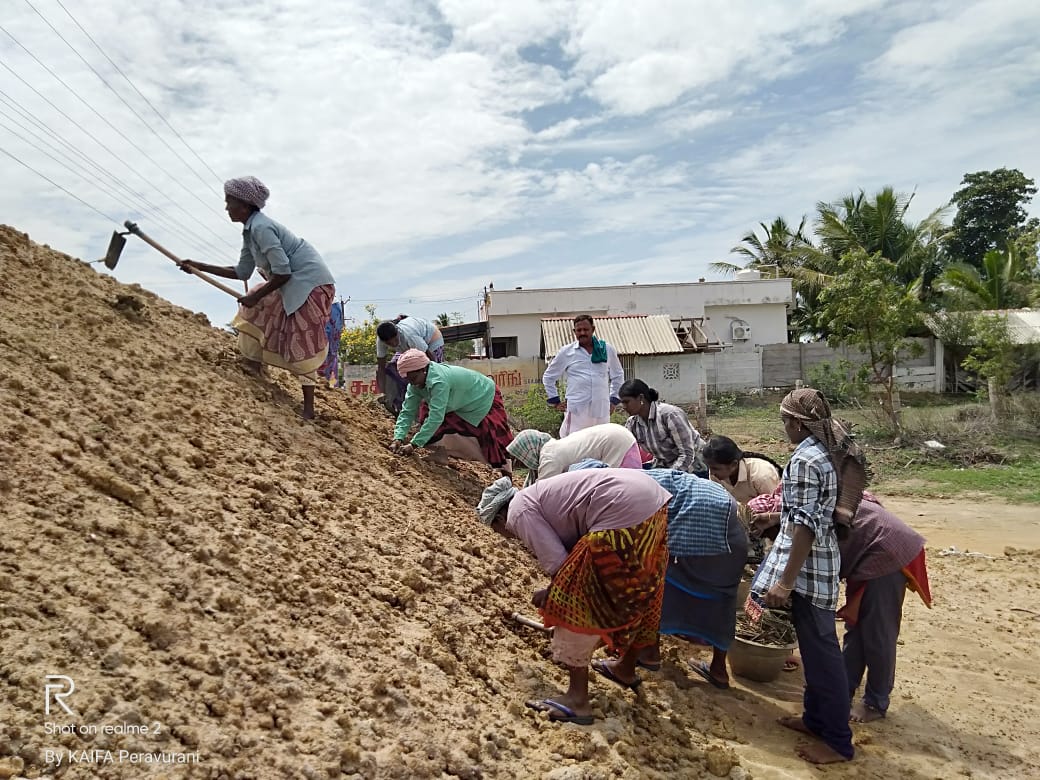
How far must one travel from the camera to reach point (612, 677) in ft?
11.0

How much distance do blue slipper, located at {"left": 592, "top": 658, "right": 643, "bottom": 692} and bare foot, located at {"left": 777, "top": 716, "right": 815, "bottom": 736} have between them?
62 centimetres

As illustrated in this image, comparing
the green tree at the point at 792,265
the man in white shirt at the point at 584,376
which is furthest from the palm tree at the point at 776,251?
the man in white shirt at the point at 584,376

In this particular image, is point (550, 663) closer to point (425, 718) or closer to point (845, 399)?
point (425, 718)

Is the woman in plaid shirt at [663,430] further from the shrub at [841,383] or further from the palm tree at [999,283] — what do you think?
the palm tree at [999,283]

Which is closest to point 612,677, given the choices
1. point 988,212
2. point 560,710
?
point 560,710

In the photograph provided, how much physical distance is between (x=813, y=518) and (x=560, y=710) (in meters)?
1.22

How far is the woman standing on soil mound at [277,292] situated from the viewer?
4.32m

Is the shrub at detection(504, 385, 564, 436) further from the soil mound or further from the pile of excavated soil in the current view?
the soil mound

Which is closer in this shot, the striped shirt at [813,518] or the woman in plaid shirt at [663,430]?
the striped shirt at [813,518]

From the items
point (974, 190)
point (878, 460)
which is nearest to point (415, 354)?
point (878, 460)

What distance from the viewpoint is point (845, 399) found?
48.8 feet

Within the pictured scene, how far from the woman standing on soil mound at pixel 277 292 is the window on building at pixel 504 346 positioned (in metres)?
17.3

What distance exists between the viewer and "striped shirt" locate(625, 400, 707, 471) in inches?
191

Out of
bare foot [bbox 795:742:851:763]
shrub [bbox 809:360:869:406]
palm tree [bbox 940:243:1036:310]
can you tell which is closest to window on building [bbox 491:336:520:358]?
shrub [bbox 809:360:869:406]
